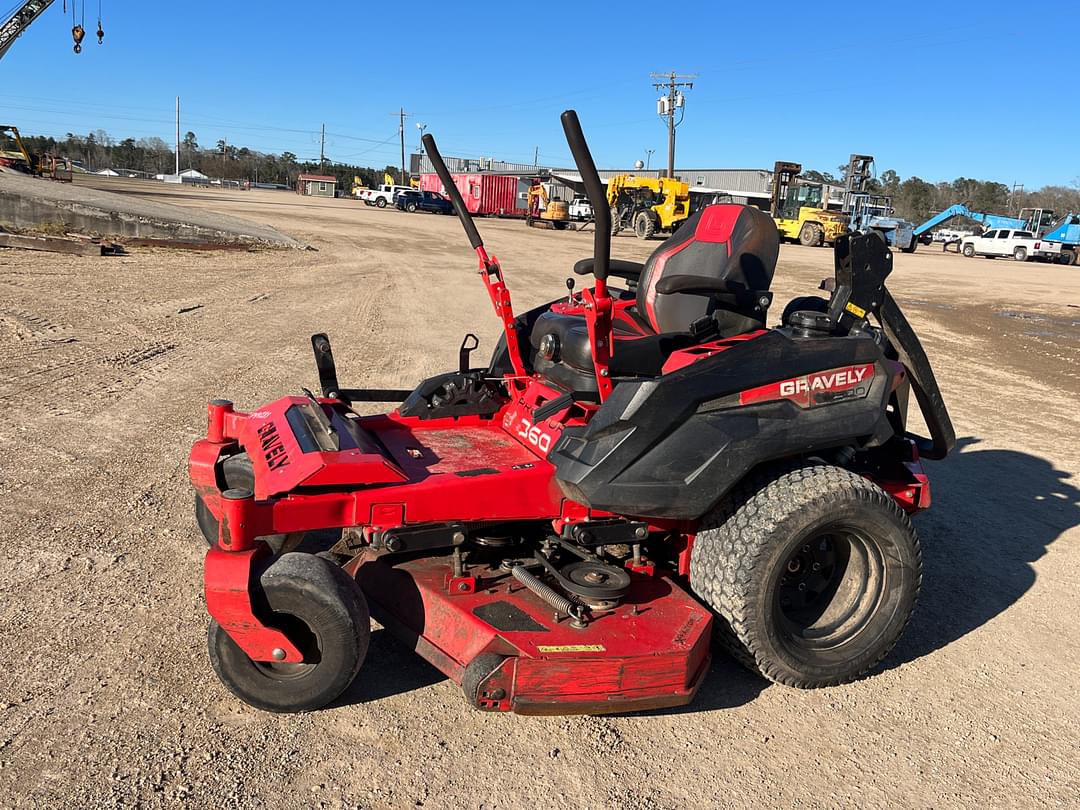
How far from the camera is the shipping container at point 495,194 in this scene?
47.0 meters

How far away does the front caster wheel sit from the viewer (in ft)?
8.64

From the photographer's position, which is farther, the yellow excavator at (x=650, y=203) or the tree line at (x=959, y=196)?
the tree line at (x=959, y=196)

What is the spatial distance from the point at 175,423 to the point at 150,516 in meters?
1.65

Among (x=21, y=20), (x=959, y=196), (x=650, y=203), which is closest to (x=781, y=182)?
(x=650, y=203)

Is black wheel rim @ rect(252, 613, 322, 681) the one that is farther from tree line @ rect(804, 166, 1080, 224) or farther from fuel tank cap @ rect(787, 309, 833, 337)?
tree line @ rect(804, 166, 1080, 224)

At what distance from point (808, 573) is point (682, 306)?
4.36ft

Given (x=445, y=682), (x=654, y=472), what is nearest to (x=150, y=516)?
(x=445, y=682)

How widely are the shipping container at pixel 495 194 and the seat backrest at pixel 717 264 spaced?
1692 inches

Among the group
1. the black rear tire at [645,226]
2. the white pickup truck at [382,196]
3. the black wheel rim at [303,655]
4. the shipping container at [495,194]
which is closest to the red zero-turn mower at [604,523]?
the black wheel rim at [303,655]

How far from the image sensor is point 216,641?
272 cm

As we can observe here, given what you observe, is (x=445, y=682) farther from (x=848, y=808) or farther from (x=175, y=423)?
(x=175, y=423)

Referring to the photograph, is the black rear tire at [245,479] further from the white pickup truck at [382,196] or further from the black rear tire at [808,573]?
the white pickup truck at [382,196]

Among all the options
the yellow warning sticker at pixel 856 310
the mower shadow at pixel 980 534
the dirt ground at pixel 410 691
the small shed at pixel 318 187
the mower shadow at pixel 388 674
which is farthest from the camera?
the small shed at pixel 318 187

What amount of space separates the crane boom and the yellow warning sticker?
3506 cm
